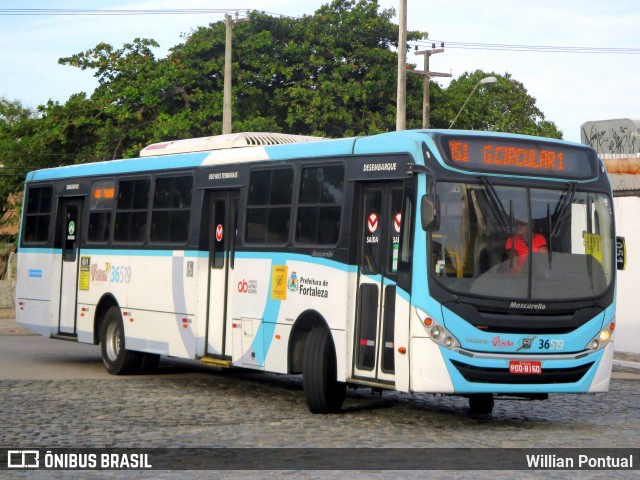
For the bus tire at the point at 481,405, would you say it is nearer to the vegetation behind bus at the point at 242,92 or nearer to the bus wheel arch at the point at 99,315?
the bus wheel arch at the point at 99,315

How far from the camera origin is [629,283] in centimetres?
2469

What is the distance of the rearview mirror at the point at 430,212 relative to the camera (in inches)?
456

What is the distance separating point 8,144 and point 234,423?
31.8 m

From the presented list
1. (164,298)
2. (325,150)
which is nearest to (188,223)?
(164,298)

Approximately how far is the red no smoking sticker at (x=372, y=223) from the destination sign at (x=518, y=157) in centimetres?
119

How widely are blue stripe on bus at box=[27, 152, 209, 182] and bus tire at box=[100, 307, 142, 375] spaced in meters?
2.13

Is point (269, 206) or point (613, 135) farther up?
point (613, 135)

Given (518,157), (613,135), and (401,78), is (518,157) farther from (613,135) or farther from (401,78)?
(613,135)

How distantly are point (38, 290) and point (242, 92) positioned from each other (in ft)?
80.7

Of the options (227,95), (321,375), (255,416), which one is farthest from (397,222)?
(227,95)

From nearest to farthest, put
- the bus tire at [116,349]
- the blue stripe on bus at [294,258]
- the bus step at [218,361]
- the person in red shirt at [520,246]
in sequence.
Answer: the person in red shirt at [520,246] → the blue stripe on bus at [294,258] → the bus step at [218,361] → the bus tire at [116,349]

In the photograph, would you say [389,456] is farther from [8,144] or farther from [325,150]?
[8,144]

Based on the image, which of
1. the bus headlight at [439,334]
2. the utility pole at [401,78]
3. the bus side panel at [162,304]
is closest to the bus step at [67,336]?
the bus side panel at [162,304]

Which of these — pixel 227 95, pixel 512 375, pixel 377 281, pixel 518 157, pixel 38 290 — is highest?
pixel 227 95
